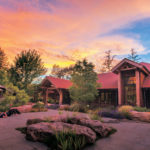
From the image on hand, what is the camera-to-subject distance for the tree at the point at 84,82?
51.4 ft

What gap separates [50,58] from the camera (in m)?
25.5

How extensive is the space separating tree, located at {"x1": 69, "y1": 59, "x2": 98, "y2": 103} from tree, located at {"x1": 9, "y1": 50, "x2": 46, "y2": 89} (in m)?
9.03

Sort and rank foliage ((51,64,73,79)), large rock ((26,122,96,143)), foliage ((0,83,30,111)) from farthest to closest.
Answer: foliage ((51,64,73,79)), foliage ((0,83,30,111)), large rock ((26,122,96,143))

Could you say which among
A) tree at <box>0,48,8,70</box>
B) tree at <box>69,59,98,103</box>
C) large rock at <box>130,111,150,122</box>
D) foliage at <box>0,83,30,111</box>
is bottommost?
large rock at <box>130,111,150,122</box>

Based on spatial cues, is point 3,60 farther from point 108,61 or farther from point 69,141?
point 108,61

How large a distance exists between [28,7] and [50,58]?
57.1 ft

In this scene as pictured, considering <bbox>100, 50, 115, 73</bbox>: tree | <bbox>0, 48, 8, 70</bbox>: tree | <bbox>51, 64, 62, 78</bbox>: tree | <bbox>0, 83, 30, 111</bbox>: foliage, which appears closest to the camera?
<bbox>0, 83, 30, 111</bbox>: foliage

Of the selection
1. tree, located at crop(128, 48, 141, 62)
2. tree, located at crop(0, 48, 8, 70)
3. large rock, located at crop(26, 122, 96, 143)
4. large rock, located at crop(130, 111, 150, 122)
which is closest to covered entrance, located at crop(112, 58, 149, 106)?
large rock, located at crop(130, 111, 150, 122)

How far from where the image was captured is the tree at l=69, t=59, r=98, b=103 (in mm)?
15680

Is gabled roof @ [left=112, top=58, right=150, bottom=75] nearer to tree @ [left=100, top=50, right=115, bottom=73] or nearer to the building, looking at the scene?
the building

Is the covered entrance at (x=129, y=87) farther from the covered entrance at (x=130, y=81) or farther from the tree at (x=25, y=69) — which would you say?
the tree at (x=25, y=69)

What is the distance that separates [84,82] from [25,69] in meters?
11.4

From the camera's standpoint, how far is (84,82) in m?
16.2

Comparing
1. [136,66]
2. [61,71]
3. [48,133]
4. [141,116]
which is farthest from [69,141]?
[61,71]
